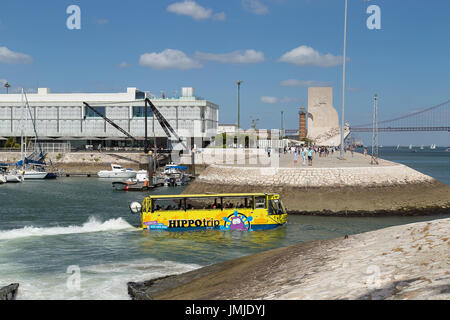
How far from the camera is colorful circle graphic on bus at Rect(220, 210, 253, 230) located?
2723cm

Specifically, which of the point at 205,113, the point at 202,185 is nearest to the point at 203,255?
the point at 202,185

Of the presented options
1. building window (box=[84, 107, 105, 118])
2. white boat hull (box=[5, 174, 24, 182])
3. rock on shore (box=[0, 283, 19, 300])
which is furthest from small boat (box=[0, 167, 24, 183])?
rock on shore (box=[0, 283, 19, 300])

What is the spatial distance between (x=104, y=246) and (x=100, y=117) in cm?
9111

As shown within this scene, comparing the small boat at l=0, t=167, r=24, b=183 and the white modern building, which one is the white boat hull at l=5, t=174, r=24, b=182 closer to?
the small boat at l=0, t=167, r=24, b=183

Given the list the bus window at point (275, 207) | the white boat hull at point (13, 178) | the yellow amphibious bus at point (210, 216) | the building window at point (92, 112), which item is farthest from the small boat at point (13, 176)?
the bus window at point (275, 207)

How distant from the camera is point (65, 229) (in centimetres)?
2745

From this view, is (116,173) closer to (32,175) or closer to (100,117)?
(32,175)

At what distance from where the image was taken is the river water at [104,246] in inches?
659

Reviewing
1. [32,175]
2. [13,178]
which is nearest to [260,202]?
[13,178]

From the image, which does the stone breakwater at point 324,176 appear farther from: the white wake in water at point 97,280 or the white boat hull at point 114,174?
the white boat hull at point 114,174

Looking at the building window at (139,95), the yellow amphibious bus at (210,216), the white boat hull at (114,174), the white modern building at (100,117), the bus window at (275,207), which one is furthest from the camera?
the building window at (139,95)

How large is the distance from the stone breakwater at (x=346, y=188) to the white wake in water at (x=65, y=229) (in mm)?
12083
